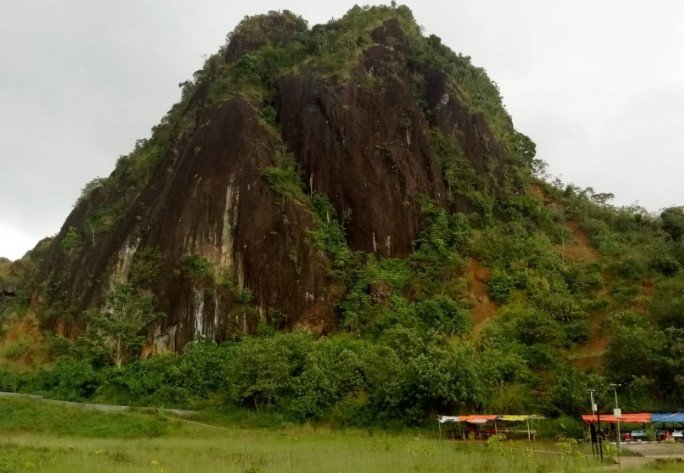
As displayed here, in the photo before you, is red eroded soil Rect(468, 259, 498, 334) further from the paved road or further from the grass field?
the paved road

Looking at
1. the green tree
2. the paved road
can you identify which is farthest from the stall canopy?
the green tree

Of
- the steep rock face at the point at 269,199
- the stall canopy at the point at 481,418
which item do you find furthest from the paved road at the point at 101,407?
the stall canopy at the point at 481,418

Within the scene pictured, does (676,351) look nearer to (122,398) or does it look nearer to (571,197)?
(571,197)

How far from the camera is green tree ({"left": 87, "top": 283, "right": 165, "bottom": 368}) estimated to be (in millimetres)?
33625

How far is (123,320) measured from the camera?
3428 centimetres

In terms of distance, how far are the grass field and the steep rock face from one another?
7471 millimetres

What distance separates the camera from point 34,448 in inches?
756

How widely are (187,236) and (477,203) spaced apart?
17955mm

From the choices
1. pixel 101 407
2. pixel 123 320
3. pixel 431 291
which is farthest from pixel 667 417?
pixel 123 320

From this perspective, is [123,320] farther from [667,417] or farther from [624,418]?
[667,417]

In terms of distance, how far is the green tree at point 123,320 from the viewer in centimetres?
3362

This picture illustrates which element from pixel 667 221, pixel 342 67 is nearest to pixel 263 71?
pixel 342 67

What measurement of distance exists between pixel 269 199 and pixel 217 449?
19.5m

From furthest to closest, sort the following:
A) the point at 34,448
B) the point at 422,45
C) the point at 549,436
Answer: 1. the point at 422,45
2. the point at 549,436
3. the point at 34,448
